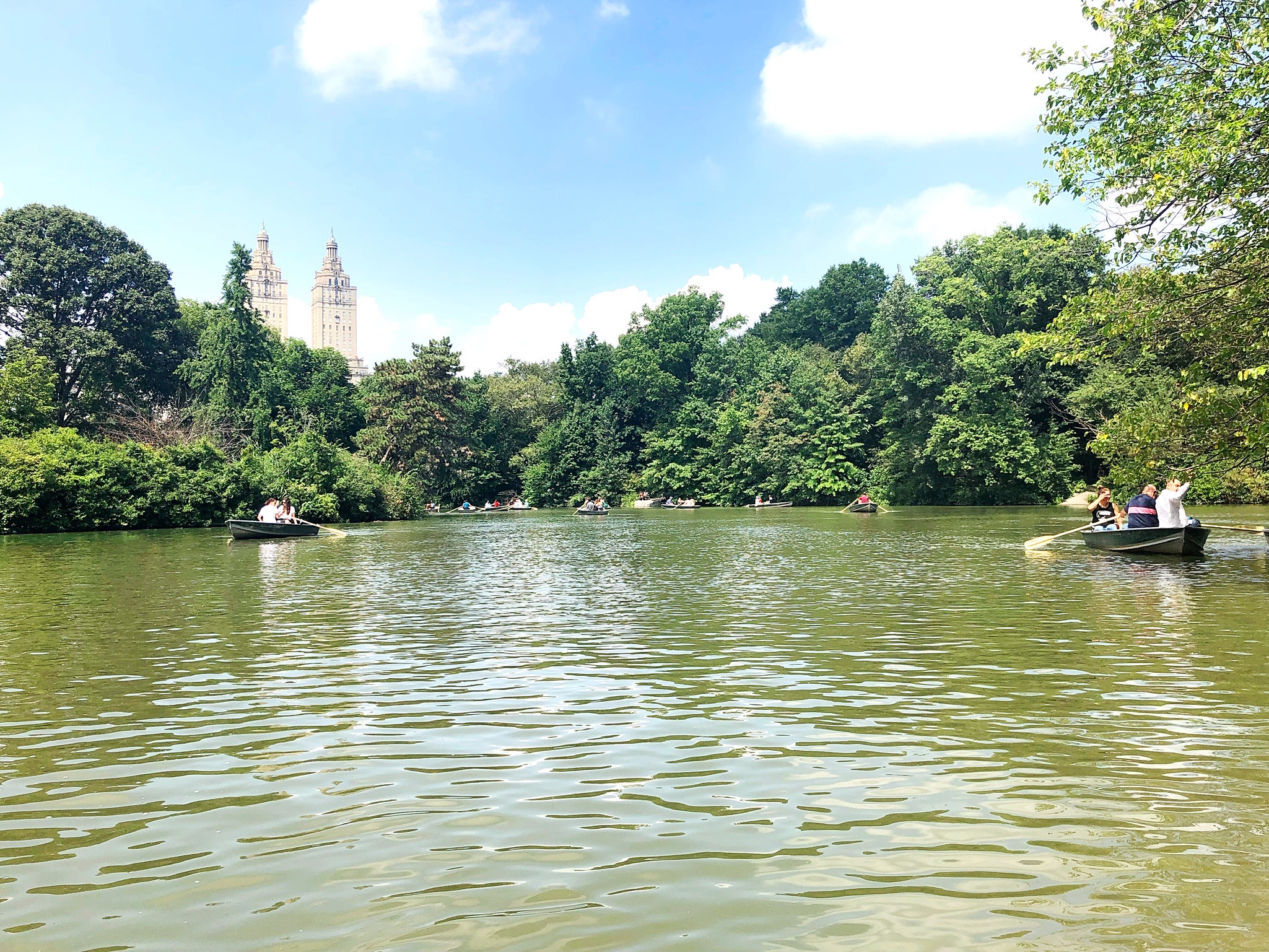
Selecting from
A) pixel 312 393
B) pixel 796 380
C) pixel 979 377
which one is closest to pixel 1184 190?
pixel 979 377

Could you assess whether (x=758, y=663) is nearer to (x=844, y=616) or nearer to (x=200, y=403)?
(x=844, y=616)

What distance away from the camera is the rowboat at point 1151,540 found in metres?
20.0

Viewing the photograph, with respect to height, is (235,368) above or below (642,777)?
above

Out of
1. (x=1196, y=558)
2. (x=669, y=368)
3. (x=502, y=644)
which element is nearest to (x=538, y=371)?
(x=669, y=368)

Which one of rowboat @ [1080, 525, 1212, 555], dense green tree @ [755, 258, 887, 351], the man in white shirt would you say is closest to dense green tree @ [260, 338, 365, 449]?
dense green tree @ [755, 258, 887, 351]

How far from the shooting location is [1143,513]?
21.7 metres

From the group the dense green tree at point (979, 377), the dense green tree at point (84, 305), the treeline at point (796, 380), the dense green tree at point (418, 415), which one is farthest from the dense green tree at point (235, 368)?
the dense green tree at point (979, 377)

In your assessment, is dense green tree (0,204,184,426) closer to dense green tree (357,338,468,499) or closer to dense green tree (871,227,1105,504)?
dense green tree (357,338,468,499)

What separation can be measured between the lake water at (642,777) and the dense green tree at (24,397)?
134 ft

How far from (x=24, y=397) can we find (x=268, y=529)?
2536 centimetres

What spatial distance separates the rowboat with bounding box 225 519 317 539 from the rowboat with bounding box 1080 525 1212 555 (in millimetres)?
26334

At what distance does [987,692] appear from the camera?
26.4ft

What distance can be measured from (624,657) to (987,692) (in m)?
3.67

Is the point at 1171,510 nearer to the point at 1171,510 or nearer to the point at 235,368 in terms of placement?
the point at 1171,510
